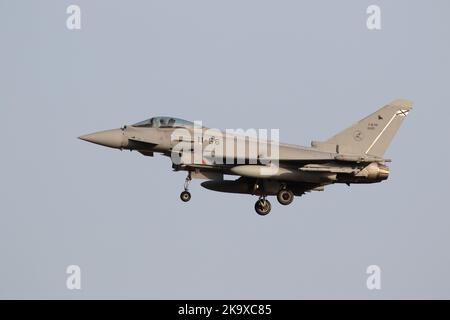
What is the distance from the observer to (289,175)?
1152 inches

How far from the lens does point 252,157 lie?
28688 mm

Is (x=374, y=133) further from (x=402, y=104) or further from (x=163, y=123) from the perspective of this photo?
(x=163, y=123)

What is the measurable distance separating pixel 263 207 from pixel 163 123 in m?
4.25

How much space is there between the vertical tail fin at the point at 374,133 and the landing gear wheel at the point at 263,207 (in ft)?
9.19

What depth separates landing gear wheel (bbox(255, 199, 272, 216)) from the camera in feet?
99.0

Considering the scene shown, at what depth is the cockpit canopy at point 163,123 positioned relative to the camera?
29016 mm

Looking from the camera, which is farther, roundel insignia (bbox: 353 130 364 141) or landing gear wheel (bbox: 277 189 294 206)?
roundel insignia (bbox: 353 130 364 141)

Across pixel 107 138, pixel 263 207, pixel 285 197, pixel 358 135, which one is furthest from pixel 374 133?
pixel 107 138

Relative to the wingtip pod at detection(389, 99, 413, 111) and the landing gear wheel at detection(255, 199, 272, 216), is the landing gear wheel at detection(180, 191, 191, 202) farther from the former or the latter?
the wingtip pod at detection(389, 99, 413, 111)

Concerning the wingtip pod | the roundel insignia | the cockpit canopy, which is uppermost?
the wingtip pod

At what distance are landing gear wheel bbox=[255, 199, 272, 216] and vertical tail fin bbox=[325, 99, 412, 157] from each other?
2802mm

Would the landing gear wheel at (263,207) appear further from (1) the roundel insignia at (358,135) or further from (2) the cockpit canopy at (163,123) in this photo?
(1) the roundel insignia at (358,135)

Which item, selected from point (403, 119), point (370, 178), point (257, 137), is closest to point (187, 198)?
point (257, 137)

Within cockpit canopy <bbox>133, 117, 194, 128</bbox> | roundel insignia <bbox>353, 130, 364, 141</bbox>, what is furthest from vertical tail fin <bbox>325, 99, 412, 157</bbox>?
cockpit canopy <bbox>133, 117, 194, 128</bbox>
